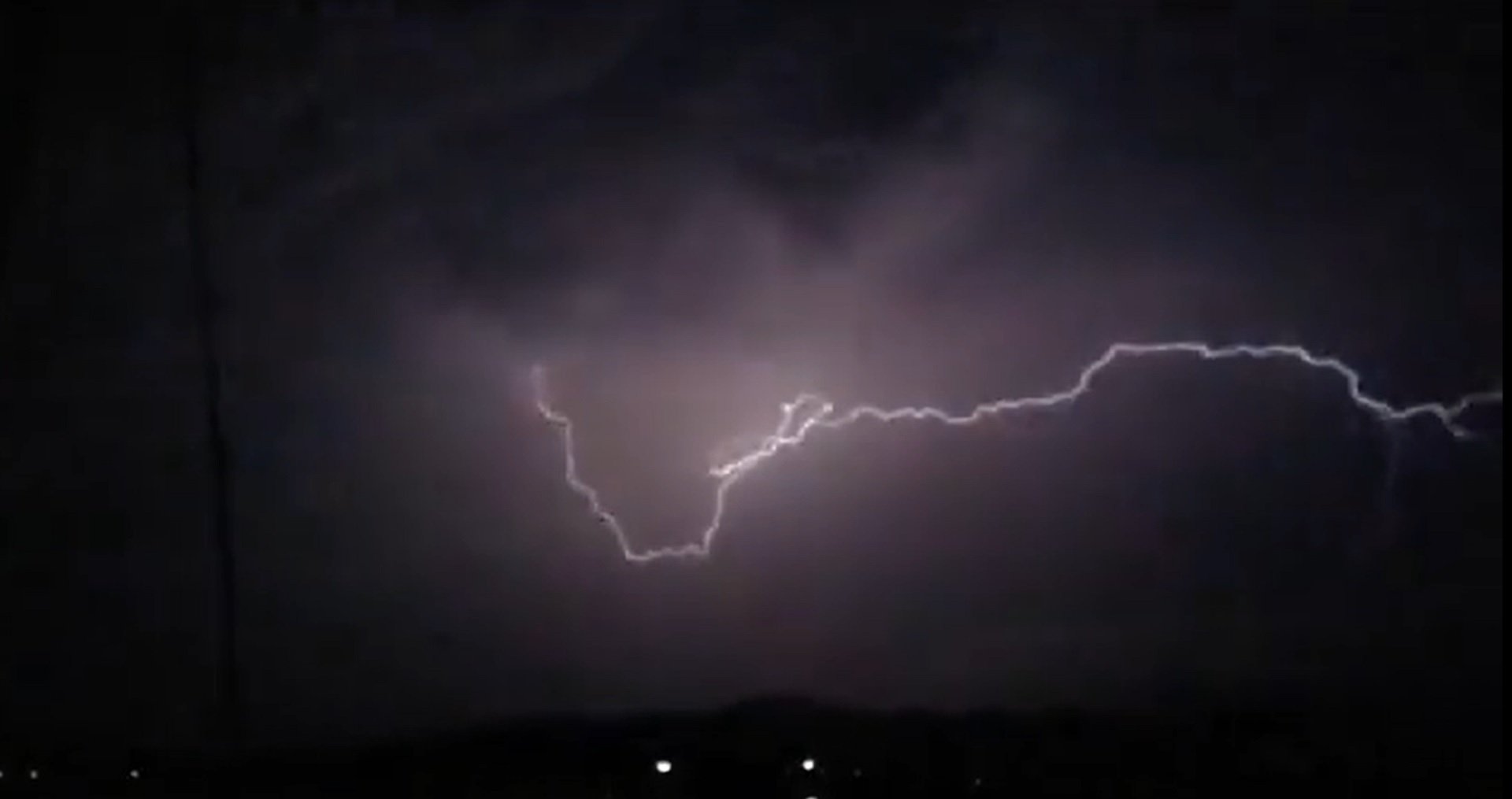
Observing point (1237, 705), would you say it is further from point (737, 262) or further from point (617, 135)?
point (617, 135)

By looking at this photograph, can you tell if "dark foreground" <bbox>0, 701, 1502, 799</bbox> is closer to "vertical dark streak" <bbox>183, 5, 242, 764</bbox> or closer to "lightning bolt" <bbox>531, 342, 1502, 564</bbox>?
"vertical dark streak" <bbox>183, 5, 242, 764</bbox>

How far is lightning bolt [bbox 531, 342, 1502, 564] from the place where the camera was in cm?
251

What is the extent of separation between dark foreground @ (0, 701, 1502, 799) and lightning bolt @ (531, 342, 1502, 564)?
361mm

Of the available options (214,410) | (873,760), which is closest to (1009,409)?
(873,760)

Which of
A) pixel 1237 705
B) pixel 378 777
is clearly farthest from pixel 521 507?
pixel 1237 705

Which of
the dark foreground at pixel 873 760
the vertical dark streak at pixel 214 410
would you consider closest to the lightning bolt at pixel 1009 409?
the dark foreground at pixel 873 760

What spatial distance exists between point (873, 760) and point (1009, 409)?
0.57m

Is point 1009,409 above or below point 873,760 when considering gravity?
above

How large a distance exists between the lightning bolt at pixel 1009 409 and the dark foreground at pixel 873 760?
361 millimetres

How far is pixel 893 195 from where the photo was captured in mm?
2498

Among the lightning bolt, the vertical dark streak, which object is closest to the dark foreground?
the vertical dark streak

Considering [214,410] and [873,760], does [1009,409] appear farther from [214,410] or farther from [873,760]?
[214,410]

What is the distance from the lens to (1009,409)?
2520mm

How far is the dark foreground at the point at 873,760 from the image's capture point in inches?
94.1
